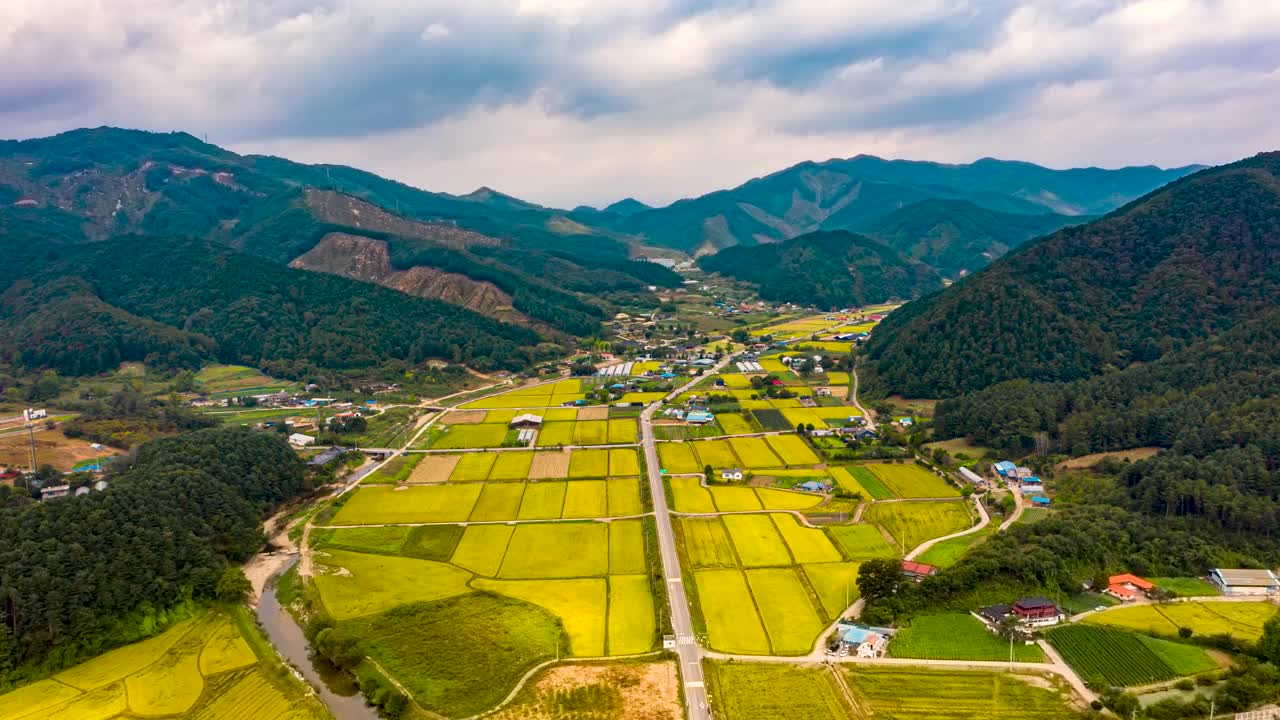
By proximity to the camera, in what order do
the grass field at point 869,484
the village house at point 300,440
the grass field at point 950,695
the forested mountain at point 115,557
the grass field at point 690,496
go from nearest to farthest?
1. the grass field at point 950,695
2. the forested mountain at point 115,557
3. the grass field at point 690,496
4. the grass field at point 869,484
5. the village house at point 300,440

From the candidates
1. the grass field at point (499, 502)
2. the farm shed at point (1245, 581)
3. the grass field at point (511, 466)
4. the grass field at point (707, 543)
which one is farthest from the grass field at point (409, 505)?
the farm shed at point (1245, 581)

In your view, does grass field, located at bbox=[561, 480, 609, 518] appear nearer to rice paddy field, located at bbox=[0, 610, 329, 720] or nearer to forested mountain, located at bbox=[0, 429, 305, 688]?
forested mountain, located at bbox=[0, 429, 305, 688]

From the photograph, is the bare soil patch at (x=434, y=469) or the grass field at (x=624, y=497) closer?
the grass field at (x=624, y=497)

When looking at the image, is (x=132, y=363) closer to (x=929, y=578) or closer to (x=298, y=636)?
(x=298, y=636)

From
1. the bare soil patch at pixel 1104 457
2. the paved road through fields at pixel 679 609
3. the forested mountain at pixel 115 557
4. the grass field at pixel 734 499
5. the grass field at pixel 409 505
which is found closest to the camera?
the paved road through fields at pixel 679 609

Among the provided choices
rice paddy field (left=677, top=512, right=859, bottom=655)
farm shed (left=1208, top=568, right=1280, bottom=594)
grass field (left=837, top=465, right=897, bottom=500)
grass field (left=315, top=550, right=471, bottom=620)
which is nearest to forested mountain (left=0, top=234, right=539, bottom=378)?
grass field (left=837, top=465, right=897, bottom=500)

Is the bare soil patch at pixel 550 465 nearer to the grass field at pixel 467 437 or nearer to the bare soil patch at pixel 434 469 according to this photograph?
the grass field at pixel 467 437
